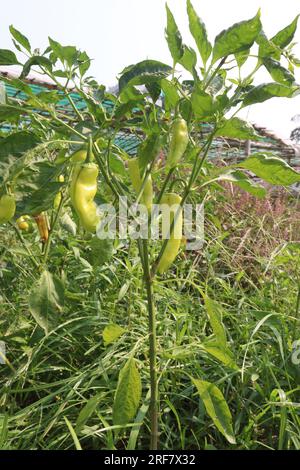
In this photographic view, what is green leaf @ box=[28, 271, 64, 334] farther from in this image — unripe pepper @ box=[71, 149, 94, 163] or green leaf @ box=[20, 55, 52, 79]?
green leaf @ box=[20, 55, 52, 79]

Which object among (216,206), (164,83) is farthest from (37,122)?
(216,206)

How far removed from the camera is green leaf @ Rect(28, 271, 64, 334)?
78 centimetres

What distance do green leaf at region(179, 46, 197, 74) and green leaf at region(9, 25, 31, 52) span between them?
0.86 ft

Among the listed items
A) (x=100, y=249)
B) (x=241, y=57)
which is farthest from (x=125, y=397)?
(x=241, y=57)

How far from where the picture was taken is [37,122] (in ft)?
2.78

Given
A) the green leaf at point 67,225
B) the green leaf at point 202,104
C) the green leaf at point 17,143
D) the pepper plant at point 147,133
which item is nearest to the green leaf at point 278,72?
the pepper plant at point 147,133

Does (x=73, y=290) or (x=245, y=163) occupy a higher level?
(x=245, y=163)

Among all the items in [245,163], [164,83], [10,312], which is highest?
[164,83]

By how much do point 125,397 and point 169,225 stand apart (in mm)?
281

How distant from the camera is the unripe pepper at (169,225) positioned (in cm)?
77

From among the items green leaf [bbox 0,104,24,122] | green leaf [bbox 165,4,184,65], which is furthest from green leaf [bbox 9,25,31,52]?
green leaf [bbox 165,4,184,65]

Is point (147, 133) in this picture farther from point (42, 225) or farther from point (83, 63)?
point (42, 225)

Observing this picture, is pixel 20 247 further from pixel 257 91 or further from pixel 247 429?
pixel 257 91
